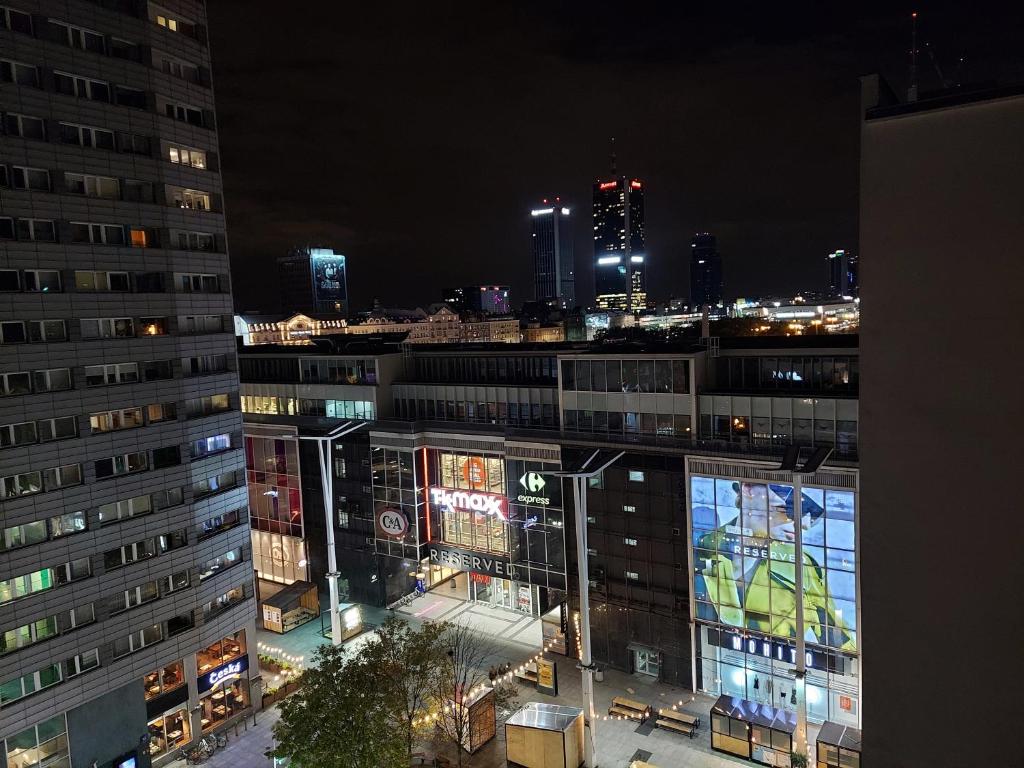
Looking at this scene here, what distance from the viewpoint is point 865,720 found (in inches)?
302

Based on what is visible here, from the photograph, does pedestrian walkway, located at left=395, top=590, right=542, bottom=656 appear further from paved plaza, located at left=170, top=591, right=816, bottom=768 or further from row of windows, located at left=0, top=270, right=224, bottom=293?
row of windows, located at left=0, top=270, right=224, bottom=293

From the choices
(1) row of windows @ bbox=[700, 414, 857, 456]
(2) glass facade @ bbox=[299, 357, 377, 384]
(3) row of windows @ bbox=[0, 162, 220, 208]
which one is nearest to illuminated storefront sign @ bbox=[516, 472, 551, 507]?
(1) row of windows @ bbox=[700, 414, 857, 456]

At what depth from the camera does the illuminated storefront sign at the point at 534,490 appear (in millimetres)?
47156

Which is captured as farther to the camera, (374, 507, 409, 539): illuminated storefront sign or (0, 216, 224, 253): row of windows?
(374, 507, 409, 539): illuminated storefront sign

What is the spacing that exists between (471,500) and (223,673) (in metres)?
19.7

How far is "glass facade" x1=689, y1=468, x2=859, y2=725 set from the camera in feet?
119

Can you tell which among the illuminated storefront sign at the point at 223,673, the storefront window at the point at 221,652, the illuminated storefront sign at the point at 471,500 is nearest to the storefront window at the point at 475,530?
the illuminated storefront sign at the point at 471,500

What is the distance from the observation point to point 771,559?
38188 millimetres

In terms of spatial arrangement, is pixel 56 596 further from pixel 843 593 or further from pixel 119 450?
pixel 843 593

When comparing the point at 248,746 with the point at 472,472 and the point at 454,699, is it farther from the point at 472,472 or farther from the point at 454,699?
the point at 472,472

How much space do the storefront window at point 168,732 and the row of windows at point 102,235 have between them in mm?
26833

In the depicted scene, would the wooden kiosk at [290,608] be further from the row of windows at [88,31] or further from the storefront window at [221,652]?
the row of windows at [88,31]

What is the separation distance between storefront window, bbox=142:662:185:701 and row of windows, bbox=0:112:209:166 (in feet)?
96.2

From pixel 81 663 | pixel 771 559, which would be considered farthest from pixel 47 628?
pixel 771 559
